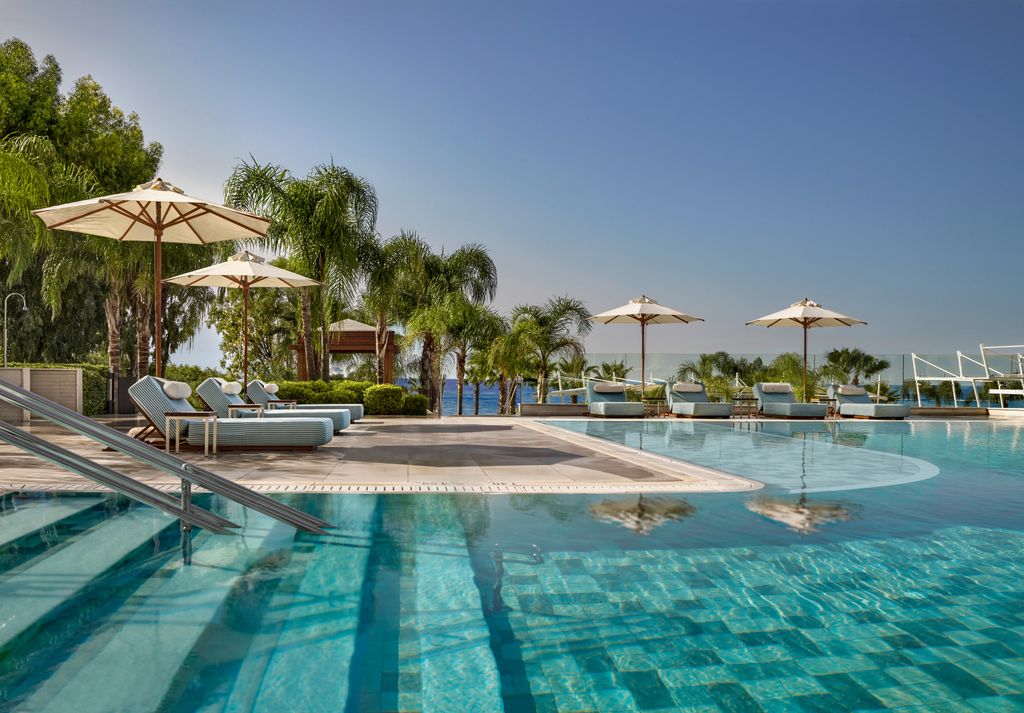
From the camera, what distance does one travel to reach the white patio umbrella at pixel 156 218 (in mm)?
8555

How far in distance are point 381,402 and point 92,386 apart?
6541mm

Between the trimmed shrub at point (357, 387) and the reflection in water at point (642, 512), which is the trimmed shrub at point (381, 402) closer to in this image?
the trimmed shrub at point (357, 387)

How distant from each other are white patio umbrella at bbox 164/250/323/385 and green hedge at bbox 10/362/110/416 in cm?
507

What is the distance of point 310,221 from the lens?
60.9ft

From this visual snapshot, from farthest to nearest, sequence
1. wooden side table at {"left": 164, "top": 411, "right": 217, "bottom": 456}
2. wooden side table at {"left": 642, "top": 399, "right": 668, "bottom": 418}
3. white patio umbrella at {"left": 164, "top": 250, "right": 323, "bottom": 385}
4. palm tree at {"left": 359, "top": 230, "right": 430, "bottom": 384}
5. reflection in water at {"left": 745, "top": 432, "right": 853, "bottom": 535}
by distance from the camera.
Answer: palm tree at {"left": 359, "top": 230, "right": 430, "bottom": 384}, wooden side table at {"left": 642, "top": 399, "right": 668, "bottom": 418}, white patio umbrella at {"left": 164, "top": 250, "right": 323, "bottom": 385}, wooden side table at {"left": 164, "top": 411, "right": 217, "bottom": 456}, reflection in water at {"left": 745, "top": 432, "right": 853, "bottom": 535}

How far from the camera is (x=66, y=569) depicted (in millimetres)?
3805

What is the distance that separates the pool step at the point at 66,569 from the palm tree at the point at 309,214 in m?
13.7

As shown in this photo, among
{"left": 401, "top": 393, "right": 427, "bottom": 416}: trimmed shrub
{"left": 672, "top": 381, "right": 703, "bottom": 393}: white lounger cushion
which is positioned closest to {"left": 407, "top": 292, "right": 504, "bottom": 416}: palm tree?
{"left": 401, "top": 393, "right": 427, "bottom": 416}: trimmed shrub

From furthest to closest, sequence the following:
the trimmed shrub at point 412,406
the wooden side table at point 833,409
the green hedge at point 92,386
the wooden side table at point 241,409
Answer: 1. the wooden side table at point 833,409
2. the trimmed shrub at point 412,406
3. the green hedge at point 92,386
4. the wooden side table at point 241,409

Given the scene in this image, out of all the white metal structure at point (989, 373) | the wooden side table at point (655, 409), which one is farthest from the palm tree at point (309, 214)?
the white metal structure at point (989, 373)

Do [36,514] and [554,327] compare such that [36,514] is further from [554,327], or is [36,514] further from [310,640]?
[554,327]

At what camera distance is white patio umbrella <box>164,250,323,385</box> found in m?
11.6

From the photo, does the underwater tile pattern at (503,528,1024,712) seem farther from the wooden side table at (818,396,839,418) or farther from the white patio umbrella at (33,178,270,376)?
the wooden side table at (818,396,839,418)

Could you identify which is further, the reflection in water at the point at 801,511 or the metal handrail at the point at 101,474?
the reflection in water at the point at 801,511
